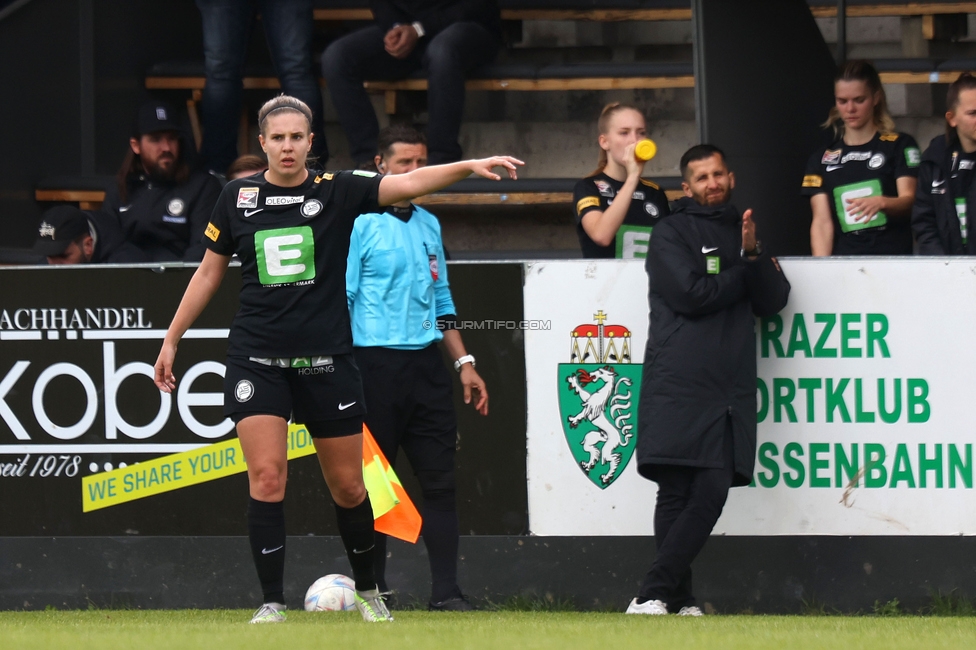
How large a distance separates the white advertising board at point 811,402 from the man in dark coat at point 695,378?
1.36ft

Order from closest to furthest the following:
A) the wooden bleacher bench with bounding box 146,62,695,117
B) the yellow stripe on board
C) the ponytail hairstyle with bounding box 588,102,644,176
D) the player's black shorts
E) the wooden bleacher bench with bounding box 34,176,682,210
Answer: the player's black shorts
the yellow stripe on board
the ponytail hairstyle with bounding box 588,102,644,176
the wooden bleacher bench with bounding box 34,176,682,210
the wooden bleacher bench with bounding box 146,62,695,117

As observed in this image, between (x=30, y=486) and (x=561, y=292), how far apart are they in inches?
109

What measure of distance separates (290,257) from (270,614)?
135 cm

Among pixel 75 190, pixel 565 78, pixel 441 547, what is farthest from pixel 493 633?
pixel 75 190

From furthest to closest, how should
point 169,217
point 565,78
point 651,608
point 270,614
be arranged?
point 565,78 → point 169,217 → point 651,608 → point 270,614

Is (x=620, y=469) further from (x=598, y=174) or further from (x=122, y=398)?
(x=122, y=398)

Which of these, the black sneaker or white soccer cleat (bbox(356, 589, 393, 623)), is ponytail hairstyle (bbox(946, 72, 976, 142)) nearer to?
the black sneaker

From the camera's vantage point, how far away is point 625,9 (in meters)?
10.6

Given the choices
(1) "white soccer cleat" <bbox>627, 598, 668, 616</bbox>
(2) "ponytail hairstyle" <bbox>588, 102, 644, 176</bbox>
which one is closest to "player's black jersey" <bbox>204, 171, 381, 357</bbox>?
(1) "white soccer cleat" <bbox>627, 598, 668, 616</bbox>

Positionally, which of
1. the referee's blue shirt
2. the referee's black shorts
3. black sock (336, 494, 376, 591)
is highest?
the referee's blue shirt

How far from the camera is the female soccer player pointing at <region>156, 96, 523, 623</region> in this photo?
205 inches

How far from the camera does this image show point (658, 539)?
6.09 m

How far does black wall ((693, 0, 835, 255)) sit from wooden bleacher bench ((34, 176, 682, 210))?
1.50 meters

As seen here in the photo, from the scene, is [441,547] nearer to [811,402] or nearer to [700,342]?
[700,342]
